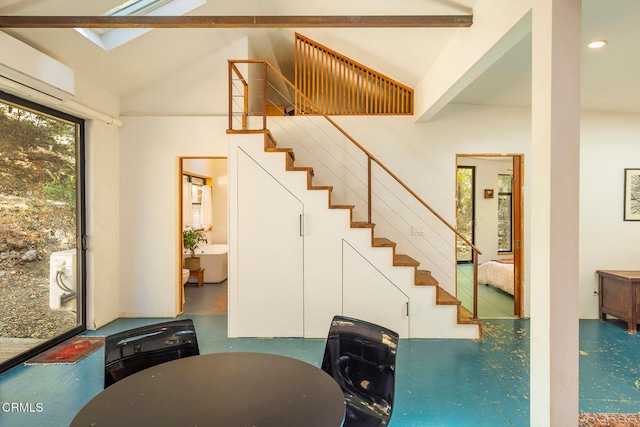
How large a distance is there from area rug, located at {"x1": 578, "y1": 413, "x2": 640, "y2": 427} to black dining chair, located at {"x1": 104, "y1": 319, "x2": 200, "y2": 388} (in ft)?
8.87

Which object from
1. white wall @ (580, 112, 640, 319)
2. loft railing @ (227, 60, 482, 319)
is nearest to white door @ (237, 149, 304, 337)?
loft railing @ (227, 60, 482, 319)

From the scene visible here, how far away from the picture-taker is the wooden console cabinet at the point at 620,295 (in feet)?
13.0

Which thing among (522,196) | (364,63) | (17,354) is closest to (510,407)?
(522,196)

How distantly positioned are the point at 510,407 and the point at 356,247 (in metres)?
2.03

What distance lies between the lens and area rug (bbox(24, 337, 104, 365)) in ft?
10.5

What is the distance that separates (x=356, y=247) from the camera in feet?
12.7

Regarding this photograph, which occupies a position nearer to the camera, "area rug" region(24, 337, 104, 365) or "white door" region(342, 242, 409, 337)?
"area rug" region(24, 337, 104, 365)

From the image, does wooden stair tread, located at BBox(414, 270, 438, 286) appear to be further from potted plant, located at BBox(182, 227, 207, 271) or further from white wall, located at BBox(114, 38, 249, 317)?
potted plant, located at BBox(182, 227, 207, 271)

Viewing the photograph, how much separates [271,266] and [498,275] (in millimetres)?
4308

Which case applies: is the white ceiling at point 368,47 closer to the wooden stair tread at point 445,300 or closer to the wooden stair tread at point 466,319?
the wooden stair tread at point 445,300

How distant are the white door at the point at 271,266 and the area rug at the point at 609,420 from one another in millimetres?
2626

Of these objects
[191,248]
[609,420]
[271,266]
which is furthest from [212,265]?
[609,420]

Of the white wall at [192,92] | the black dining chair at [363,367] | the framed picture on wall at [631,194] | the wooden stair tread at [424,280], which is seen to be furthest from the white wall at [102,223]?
the framed picture on wall at [631,194]

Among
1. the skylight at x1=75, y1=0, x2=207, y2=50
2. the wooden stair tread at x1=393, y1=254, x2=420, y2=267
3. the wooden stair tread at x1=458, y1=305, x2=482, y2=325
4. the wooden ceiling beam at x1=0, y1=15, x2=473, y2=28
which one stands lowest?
the wooden stair tread at x1=458, y1=305, x2=482, y2=325
